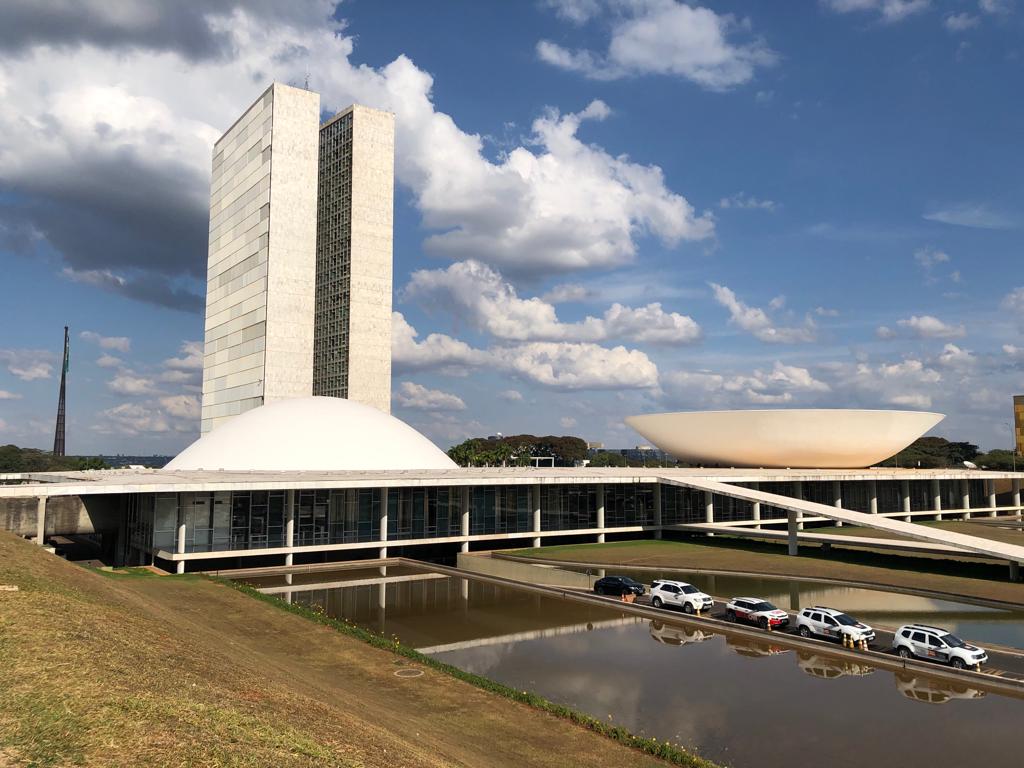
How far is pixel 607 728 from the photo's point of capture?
1934 centimetres

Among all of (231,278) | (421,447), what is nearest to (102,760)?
(421,447)

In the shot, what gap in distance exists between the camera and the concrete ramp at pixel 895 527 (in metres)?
38.6

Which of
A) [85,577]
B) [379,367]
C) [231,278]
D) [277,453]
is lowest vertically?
[85,577]

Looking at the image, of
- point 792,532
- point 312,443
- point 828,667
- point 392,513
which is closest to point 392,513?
point 392,513

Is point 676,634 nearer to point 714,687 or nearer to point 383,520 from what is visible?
point 714,687

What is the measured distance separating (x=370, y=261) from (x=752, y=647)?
8709 centimetres

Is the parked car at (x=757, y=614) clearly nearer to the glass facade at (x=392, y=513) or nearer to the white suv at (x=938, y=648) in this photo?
the white suv at (x=938, y=648)

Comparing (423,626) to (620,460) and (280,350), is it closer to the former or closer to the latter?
(280,350)

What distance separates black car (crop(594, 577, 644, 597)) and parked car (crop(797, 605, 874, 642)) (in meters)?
9.36

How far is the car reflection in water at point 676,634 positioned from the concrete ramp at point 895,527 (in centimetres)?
1826

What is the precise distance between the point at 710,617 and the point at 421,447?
39.8m

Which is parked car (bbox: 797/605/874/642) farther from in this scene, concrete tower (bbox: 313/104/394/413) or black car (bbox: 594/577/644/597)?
concrete tower (bbox: 313/104/394/413)

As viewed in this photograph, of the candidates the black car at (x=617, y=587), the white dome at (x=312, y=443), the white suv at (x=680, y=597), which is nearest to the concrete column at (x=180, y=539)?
the white dome at (x=312, y=443)

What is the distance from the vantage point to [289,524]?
48.4 metres
